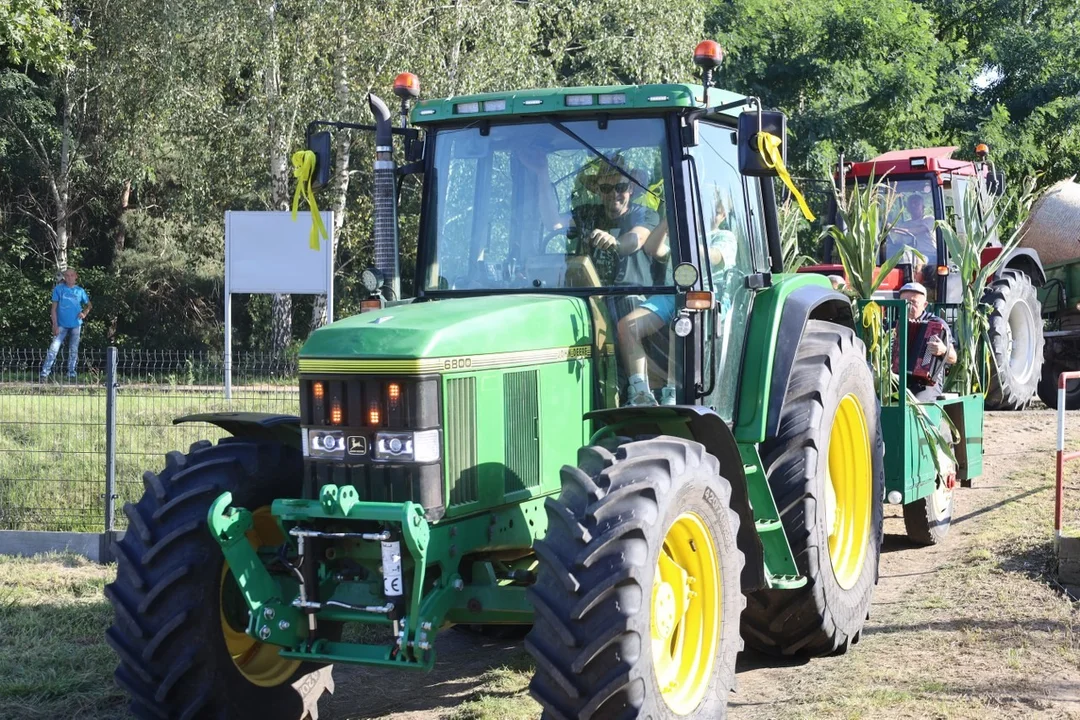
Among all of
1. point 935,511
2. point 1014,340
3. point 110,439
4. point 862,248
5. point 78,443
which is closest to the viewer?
point 935,511

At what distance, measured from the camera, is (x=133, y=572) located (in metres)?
4.67

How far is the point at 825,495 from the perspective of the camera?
584 cm

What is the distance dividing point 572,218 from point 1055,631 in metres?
3.02

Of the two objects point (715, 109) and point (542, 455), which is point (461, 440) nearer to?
Answer: point (542, 455)

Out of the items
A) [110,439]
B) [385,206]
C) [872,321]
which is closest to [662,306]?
[385,206]

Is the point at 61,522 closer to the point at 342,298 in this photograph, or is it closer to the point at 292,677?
the point at 292,677

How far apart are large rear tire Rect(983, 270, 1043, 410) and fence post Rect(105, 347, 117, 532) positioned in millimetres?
8444

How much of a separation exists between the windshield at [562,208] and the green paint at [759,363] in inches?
26.8

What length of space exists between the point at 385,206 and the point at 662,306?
1351 mm

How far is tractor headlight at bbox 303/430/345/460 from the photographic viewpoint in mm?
4500

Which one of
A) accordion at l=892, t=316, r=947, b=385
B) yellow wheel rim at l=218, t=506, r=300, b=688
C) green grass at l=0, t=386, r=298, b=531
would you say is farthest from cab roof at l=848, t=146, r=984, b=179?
yellow wheel rim at l=218, t=506, r=300, b=688

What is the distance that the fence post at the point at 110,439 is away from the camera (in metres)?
8.45

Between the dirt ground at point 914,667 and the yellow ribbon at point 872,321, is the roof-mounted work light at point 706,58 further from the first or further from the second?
the yellow ribbon at point 872,321

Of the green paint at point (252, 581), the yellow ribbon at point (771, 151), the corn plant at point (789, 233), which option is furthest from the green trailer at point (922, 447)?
the green paint at point (252, 581)
